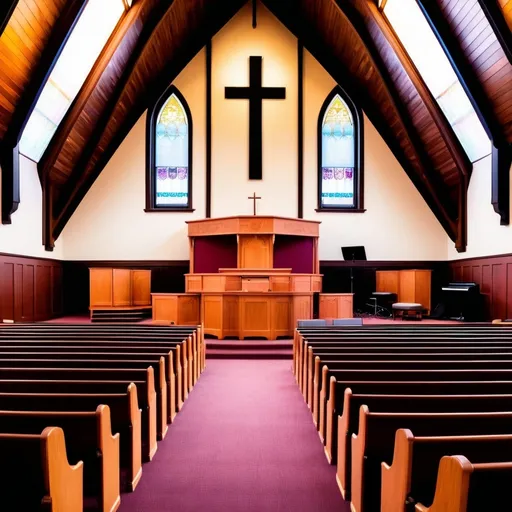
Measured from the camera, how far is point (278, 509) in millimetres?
2125

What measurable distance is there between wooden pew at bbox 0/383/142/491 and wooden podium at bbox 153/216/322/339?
4735 millimetres

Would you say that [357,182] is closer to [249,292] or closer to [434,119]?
[434,119]

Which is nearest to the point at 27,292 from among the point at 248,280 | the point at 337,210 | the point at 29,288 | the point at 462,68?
the point at 29,288

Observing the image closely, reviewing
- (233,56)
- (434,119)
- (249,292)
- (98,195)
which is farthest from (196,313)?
(233,56)

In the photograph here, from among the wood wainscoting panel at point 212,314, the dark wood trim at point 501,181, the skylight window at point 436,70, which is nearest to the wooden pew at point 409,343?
the wood wainscoting panel at point 212,314

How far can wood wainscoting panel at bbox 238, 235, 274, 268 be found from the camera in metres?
8.89

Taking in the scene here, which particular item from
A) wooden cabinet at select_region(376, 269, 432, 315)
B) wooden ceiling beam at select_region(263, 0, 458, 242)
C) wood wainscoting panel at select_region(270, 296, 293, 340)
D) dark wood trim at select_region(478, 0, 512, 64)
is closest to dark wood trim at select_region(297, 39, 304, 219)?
wooden ceiling beam at select_region(263, 0, 458, 242)

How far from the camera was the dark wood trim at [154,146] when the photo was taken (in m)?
10.5

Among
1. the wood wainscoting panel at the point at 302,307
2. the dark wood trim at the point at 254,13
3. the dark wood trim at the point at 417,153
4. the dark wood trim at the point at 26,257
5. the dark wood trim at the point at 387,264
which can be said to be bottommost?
the wood wainscoting panel at the point at 302,307

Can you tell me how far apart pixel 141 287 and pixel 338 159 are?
574 cm

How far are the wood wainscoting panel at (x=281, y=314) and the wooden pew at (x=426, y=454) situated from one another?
221 inches

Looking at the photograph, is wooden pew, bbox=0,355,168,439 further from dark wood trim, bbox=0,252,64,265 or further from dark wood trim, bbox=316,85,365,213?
dark wood trim, bbox=316,85,365,213

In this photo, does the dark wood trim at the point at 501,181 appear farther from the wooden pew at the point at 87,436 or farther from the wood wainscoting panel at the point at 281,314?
the wooden pew at the point at 87,436

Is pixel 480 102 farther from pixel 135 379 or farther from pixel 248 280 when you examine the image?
pixel 135 379
